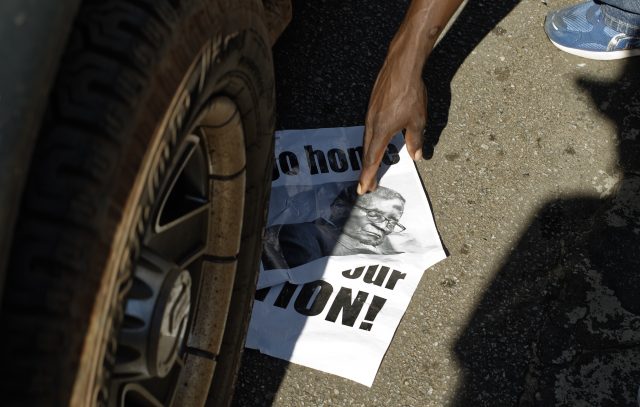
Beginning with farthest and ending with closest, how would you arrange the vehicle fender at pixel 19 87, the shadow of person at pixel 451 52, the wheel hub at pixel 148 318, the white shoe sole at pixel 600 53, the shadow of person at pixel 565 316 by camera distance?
the white shoe sole at pixel 600 53 → the shadow of person at pixel 451 52 → the shadow of person at pixel 565 316 → the wheel hub at pixel 148 318 → the vehicle fender at pixel 19 87

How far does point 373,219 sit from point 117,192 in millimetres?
1064

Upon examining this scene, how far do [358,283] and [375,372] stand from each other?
201mm

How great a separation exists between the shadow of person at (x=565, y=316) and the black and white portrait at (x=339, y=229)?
261 millimetres

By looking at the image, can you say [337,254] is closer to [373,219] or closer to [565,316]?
[373,219]

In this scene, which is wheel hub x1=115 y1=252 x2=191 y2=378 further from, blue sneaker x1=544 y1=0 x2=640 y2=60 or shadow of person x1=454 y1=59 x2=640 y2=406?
blue sneaker x1=544 y1=0 x2=640 y2=60

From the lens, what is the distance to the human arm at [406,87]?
5.72 feet

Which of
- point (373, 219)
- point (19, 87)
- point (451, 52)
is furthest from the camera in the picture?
point (451, 52)

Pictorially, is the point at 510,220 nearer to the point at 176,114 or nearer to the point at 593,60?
the point at 593,60

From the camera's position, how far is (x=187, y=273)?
1.15 m

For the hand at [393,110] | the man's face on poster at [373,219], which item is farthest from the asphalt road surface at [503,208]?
the hand at [393,110]

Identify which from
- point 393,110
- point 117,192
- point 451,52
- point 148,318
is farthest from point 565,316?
point 117,192

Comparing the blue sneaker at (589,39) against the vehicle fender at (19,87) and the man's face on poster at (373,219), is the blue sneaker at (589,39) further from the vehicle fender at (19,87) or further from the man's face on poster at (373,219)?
the vehicle fender at (19,87)

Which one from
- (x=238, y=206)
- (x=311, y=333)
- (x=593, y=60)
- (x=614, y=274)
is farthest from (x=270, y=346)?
(x=593, y=60)

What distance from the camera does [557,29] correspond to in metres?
2.27
